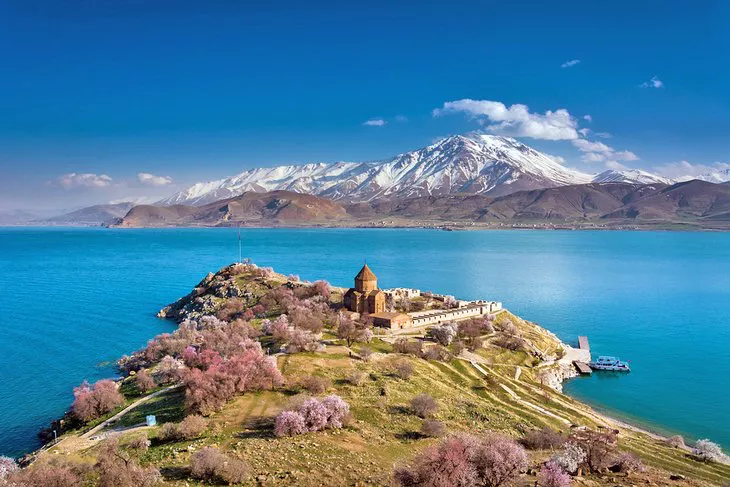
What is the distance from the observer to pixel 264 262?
15300 centimetres

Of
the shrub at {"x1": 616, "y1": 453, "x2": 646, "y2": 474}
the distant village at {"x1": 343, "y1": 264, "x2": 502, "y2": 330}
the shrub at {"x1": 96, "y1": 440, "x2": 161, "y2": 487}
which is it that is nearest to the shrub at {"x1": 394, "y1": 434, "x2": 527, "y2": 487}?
the shrub at {"x1": 616, "y1": 453, "x2": 646, "y2": 474}

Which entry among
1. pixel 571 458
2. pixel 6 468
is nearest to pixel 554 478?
pixel 571 458

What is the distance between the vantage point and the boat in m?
56.9

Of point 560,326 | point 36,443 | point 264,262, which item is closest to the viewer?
point 36,443

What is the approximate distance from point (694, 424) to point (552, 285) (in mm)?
70941

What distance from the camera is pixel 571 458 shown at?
21.1m

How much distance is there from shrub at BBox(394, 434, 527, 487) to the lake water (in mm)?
30545

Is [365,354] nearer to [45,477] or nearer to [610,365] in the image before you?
[45,477]

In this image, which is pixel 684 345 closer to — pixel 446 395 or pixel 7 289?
pixel 446 395

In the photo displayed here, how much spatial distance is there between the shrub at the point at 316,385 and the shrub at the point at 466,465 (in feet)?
44.6

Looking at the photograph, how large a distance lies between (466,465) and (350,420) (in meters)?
10.7

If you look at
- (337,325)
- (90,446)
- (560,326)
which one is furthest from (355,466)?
(560,326)

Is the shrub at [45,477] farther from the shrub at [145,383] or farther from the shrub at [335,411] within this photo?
the shrub at [145,383]

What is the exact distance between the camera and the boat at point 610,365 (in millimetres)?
56906
